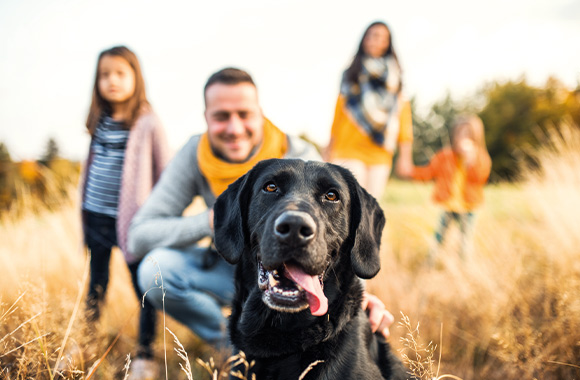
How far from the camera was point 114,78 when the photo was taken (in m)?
2.89

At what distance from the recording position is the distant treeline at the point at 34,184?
392cm

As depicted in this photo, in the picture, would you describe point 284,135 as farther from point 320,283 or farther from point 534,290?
point 534,290

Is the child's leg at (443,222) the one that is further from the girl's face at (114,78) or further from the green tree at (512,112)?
the green tree at (512,112)

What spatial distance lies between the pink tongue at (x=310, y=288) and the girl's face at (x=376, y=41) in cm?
324

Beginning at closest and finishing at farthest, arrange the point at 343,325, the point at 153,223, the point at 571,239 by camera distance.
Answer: the point at 343,325
the point at 153,223
the point at 571,239

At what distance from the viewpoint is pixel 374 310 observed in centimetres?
201

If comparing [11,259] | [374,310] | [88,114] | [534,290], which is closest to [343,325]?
[374,310]

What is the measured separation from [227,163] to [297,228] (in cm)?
119

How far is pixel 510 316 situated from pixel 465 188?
219 centimetres

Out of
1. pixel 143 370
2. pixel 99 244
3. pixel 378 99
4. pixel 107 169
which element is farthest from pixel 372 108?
pixel 143 370

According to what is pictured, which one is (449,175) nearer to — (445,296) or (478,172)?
(478,172)

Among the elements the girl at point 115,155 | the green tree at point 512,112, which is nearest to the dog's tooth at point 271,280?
the girl at point 115,155

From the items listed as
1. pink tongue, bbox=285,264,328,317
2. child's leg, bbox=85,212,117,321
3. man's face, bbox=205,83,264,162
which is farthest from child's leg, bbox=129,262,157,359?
pink tongue, bbox=285,264,328,317

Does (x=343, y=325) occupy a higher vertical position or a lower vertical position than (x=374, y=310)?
higher
